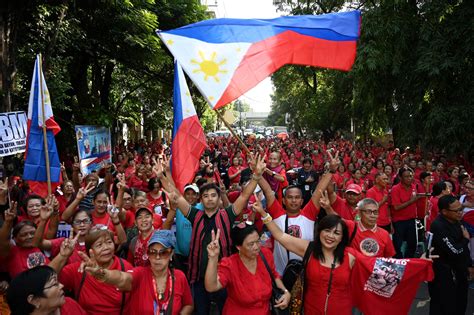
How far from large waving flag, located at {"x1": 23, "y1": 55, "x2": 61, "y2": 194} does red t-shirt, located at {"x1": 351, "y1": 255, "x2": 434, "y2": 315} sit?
4511 mm

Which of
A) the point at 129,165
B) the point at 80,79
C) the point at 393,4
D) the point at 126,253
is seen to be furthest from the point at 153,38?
the point at 126,253

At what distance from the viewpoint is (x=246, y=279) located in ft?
10.6

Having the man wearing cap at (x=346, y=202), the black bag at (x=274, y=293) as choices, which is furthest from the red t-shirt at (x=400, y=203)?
the black bag at (x=274, y=293)

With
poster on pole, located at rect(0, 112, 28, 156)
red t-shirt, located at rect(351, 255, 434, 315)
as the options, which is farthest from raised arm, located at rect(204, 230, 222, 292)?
poster on pole, located at rect(0, 112, 28, 156)

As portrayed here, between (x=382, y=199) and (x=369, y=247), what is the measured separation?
92.2 inches

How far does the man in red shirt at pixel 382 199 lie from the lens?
20.3 feet

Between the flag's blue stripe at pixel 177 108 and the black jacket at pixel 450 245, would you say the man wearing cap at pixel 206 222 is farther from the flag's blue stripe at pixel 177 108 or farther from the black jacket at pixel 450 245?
the black jacket at pixel 450 245

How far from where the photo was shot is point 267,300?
3.26m

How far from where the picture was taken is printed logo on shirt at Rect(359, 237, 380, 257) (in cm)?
394

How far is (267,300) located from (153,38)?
13.5 meters

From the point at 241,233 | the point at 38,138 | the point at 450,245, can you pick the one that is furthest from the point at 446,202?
the point at 38,138

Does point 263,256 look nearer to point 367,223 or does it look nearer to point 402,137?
point 367,223

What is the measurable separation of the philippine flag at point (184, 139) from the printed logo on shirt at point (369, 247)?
1.95 m

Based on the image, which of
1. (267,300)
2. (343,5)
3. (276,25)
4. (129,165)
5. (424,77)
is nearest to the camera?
(267,300)
